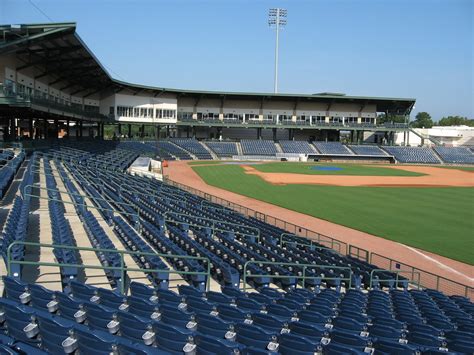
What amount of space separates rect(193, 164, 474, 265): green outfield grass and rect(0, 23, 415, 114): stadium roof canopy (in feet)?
59.2

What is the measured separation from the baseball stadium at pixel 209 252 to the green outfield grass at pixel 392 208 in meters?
0.18

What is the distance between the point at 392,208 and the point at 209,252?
23.1 metres

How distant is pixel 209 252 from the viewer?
1347cm

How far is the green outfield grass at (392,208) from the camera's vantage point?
77.8 ft

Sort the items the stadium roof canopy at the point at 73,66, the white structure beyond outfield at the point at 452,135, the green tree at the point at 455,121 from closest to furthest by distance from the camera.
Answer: the stadium roof canopy at the point at 73,66
the white structure beyond outfield at the point at 452,135
the green tree at the point at 455,121

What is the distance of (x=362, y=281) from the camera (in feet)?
49.4

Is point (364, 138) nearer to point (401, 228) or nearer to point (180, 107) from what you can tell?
point (180, 107)

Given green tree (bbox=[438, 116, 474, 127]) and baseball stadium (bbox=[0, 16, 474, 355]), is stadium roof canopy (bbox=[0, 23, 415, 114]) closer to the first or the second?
baseball stadium (bbox=[0, 16, 474, 355])

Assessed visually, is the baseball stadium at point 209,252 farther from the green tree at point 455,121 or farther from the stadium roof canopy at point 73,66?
the green tree at point 455,121

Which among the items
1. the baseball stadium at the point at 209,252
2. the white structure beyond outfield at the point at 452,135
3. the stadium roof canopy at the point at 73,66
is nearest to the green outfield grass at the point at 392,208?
the baseball stadium at the point at 209,252

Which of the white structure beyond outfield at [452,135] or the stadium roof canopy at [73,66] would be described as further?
the white structure beyond outfield at [452,135]

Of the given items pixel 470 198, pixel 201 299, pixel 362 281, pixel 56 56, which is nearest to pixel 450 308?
pixel 362 281

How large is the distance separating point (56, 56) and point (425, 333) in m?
40.0

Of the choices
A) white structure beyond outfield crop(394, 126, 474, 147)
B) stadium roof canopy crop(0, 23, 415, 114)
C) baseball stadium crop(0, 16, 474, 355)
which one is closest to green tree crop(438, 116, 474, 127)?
white structure beyond outfield crop(394, 126, 474, 147)
